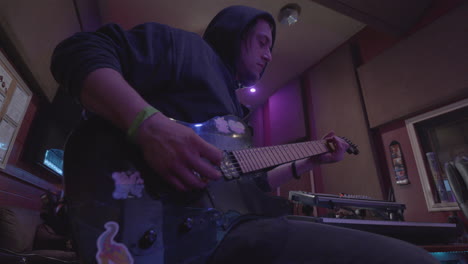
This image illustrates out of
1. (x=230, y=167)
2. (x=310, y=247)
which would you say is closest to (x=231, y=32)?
(x=230, y=167)

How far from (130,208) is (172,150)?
0.45 ft

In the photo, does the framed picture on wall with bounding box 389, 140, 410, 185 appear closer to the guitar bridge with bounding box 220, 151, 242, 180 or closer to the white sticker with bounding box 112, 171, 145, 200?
the guitar bridge with bounding box 220, 151, 242, 180

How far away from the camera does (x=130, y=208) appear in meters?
0.49

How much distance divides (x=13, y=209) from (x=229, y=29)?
1.89 m

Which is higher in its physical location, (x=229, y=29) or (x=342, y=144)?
(x=229, y=29)

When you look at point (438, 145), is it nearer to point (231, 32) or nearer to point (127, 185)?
point (231, 32)

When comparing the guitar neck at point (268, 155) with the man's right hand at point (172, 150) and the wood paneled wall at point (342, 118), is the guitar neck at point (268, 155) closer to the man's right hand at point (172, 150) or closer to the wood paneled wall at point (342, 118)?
the man's right hand at point (172, 150)

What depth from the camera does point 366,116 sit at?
258 cm

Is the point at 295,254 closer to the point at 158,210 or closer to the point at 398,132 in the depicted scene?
the point at 158,210

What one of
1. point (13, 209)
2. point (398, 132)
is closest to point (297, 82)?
point (398, 132)

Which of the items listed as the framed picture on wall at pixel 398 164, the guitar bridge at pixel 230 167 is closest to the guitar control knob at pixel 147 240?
the guitar bridge at pixel 230 167

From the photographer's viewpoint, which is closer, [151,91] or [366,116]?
[151,91]

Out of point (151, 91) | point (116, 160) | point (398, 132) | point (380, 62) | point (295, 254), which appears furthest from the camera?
point (380, 62)

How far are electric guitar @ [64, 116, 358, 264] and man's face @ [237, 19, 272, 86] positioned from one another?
1.99 ft
